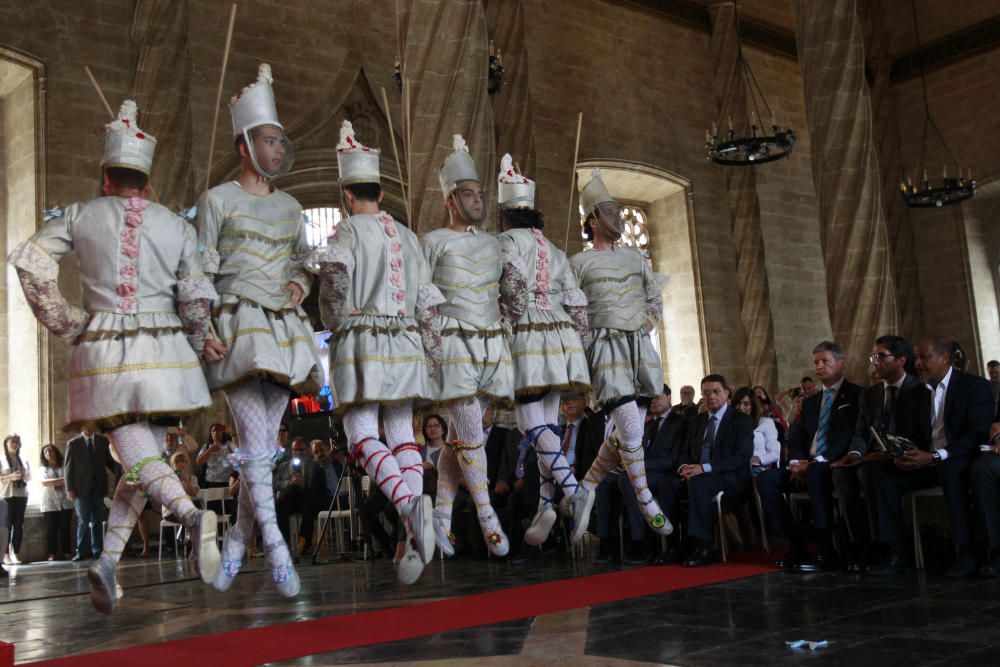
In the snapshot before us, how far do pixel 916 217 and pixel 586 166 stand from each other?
8.40 metres

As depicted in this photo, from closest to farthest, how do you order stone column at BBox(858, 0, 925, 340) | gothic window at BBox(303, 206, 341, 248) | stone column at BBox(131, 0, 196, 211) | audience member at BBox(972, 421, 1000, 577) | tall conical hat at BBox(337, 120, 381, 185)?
audience member at BBox(972, 421, 1000, 577) < tall conical hat at BBox(337, 120, 381, 185) < stone column at BBox(131, 0, 196, 211) < gothic window at BBox(303, 206, 341, 248) < stone column at BBox(858, 0, 925, 340)

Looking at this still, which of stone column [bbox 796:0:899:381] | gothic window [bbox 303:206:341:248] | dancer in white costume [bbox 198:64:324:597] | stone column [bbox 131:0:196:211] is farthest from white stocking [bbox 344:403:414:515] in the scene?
gothic window [bbox 303:206:341:248]

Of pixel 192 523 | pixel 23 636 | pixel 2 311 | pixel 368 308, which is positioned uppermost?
pixel 2 311

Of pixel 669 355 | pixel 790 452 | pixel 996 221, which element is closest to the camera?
pixel 790 452

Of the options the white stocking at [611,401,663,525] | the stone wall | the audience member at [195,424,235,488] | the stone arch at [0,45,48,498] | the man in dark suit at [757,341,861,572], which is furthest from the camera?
the stone wall

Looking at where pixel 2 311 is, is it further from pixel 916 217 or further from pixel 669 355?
pixel 916 217

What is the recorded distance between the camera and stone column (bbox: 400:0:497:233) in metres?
9.32

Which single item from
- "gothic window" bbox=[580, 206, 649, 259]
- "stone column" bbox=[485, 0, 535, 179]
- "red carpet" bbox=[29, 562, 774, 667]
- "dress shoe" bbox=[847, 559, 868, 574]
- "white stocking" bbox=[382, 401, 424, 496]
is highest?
"stone column" bbox=[485, 0, 535, 179]

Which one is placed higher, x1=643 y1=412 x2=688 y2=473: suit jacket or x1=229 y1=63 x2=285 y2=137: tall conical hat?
x1=229 y1=63 x2=285 y2=137: tall conical hat

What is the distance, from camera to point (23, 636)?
4.93 metres

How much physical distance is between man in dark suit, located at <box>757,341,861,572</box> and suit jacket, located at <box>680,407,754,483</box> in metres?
0.24

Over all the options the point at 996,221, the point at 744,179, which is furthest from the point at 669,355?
the point at 996,221

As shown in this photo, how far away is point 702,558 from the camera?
6.62 m

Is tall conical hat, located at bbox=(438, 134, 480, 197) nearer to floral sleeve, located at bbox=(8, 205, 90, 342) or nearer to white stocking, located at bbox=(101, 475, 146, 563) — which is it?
floral sleeve, located at bbox=(8, 205, 90, 342)
